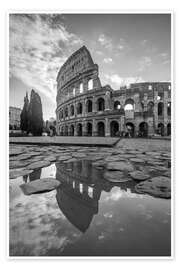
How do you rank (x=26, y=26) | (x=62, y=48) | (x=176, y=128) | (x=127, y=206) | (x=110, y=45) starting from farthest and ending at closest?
1. (x=62, y=48)
2. (x=110, y=45)
3. (x=26, y=26)
4. (x=176, y=128)
5. (x=127, y=206)

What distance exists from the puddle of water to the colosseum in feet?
37.3

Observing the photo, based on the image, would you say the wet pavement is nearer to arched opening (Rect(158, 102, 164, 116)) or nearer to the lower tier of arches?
the lower tier of arches

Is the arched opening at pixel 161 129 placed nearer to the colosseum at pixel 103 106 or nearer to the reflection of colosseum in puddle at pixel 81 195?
the colosseum at pixel 103 106

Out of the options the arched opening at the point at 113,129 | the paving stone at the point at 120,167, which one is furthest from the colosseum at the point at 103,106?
the paving stone at the point at 120,167

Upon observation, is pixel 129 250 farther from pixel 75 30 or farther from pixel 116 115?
pixel 116 115

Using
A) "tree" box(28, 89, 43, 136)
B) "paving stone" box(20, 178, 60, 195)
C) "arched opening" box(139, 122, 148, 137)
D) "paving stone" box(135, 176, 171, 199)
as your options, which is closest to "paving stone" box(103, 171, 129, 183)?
"paving stone" box(135, 176, 171, 199)

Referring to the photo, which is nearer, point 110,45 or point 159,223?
point 159,223

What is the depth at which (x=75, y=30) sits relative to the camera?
195 centimetres

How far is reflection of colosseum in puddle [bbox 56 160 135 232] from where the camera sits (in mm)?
682

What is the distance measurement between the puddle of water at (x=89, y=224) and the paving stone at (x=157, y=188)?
6 centimetres

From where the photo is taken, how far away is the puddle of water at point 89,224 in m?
0.54
